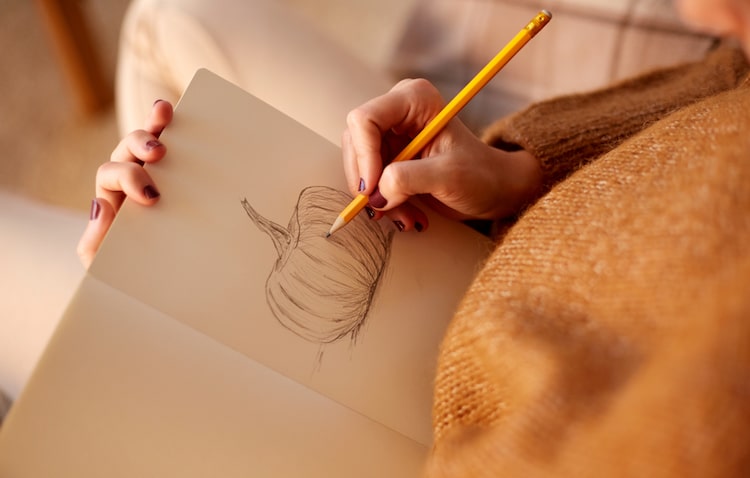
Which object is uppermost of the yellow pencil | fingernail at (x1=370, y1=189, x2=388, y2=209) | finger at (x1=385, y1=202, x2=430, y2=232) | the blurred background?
the blurred background

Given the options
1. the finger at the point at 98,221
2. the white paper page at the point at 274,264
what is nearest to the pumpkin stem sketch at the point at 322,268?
the white paper page at the point at 274,264

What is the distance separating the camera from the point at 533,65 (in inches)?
31.3

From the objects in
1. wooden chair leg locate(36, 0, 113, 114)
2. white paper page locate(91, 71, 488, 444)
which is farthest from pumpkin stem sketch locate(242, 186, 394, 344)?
wooden chair leg locate(36, 0, 113, 114)

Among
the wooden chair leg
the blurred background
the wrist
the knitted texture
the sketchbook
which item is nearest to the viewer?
the knitted texture

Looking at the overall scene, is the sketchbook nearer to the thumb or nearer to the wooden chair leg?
the thumb

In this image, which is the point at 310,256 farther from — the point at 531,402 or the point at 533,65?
the point at 533,65

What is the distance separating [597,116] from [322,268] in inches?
11.6

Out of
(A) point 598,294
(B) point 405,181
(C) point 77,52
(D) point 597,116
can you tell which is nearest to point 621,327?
(A) point 598,294

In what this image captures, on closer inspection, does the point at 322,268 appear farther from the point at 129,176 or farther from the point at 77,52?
the point at 77,52

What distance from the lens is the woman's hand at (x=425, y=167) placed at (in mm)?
455

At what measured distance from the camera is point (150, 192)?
0.41 meters

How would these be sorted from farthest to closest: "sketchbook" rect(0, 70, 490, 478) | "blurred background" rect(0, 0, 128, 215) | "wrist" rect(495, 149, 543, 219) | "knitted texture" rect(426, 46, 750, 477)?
"blurred background" rect(0, 0, 128, 215)
"wrist" rect(495, 149, 543, 219)
"sketchbook" rect(0, 70, 490, 478)
"knitted texture" rect(426, 46, 750, 477)

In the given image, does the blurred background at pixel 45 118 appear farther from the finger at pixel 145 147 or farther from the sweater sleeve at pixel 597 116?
the sweater sleeve at pixel 597 116

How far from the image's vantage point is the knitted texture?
0.93 feet
